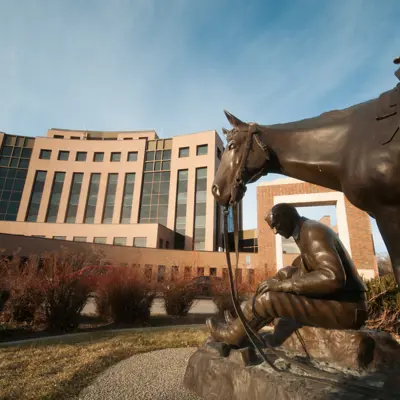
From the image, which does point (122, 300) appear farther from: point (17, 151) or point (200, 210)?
point (17, 151)

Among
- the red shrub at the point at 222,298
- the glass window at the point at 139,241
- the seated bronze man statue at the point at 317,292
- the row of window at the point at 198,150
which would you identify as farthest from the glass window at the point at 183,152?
the seated bronze man statue at the point at 317,292

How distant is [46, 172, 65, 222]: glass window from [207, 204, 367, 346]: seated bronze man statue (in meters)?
41.1

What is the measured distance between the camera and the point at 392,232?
168cm

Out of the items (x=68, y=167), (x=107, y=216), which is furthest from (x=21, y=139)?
(x=107, y=216)

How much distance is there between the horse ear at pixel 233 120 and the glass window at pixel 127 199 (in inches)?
1453

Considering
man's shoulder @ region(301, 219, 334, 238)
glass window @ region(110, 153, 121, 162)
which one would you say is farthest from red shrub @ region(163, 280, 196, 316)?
glass window @ region(110, 153, 121, 162)

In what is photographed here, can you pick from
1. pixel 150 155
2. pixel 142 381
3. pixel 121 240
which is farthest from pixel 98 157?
pixel 142 381

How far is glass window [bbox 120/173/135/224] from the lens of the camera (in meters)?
38.2

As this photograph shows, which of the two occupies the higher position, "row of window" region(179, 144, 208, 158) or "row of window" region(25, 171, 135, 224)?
"row of window" region(179, 144, 208, 158)

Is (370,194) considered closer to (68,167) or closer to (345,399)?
(345,399)

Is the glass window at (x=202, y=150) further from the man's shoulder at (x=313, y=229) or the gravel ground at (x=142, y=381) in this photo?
the man's shoulder at (x=313, y=229)

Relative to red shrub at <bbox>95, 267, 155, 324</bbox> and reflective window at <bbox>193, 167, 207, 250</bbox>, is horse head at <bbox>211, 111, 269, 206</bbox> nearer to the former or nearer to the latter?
red shrub at <bbox>95, 267, 155, 324</bbox>

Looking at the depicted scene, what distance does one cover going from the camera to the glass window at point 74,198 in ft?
125

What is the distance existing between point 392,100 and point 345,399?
80.4 inches
